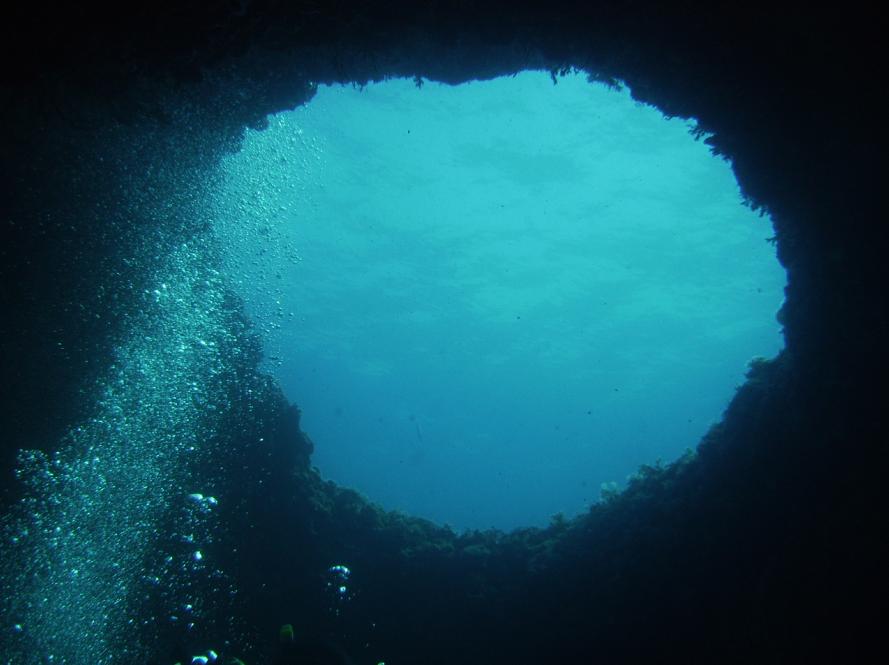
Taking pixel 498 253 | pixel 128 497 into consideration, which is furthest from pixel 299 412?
pixel 498 253

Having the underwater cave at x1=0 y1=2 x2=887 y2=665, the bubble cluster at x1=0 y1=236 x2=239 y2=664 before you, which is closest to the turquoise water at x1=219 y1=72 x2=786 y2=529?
the underwater cave at x1=0 y1=2 x2=887 y2=665

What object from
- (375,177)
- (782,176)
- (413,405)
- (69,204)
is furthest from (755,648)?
(413,405)

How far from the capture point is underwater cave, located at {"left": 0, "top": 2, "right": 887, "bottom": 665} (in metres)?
5.10

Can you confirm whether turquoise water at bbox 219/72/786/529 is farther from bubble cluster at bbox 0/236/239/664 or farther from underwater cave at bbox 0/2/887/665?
bubble cluster at bbox 0/236/239/664

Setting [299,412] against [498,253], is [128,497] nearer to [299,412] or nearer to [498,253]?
[299,412]

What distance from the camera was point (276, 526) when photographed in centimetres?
1065

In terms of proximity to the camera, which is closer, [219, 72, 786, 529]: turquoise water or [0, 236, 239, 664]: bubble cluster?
[0, 236, 239, 664]: bubble cluster

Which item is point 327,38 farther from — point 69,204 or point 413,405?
point 413,405

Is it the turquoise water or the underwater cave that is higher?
the turquoise water

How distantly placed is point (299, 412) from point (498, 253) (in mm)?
22493

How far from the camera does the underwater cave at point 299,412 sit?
510cm

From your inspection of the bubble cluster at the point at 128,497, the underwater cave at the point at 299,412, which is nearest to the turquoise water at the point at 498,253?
the underwater cave at the point at 299,412

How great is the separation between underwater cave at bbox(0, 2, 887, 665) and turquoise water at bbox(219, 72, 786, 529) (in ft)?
9.51

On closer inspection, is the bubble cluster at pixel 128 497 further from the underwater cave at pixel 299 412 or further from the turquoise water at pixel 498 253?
the turquoise water at pixel 498 253
